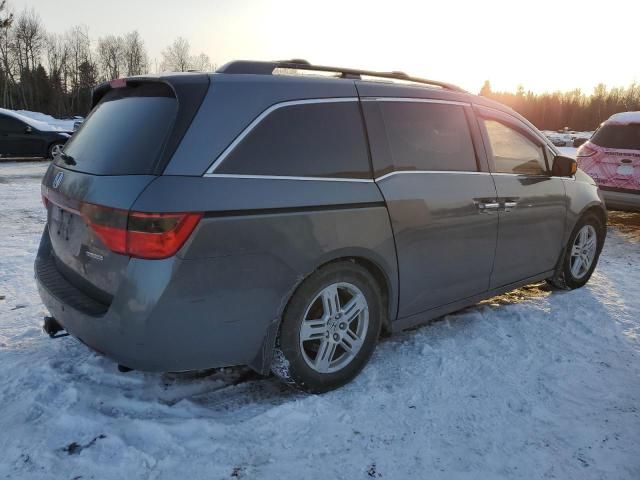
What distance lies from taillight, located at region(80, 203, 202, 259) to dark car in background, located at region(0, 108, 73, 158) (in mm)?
14120

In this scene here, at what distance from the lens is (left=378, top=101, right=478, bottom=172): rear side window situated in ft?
10.5

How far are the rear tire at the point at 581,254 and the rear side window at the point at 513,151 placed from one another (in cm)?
85

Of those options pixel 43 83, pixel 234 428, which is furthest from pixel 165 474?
pixel 43 83

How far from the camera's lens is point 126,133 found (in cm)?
265

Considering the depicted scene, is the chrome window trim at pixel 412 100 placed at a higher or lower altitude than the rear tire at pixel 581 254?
higher

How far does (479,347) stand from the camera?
142 inches

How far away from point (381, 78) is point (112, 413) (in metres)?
2.59

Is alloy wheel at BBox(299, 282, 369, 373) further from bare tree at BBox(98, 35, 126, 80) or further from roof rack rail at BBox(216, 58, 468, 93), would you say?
bare tree at BBox(98, 35, 126, 80)

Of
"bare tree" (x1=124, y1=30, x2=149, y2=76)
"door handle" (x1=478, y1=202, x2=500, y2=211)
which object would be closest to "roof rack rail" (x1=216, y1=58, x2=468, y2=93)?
"door handle" (x1=478, y1=202, x2=500, y2=211)

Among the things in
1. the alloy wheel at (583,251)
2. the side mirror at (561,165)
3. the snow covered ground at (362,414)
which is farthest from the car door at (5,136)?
the alloy wheel at (583,251)

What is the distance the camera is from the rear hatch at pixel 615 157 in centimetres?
761

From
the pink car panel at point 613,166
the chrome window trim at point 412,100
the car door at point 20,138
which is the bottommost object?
the car door at point 20,138

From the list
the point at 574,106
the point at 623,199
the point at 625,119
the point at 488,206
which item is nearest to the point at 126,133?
the point at 488,206

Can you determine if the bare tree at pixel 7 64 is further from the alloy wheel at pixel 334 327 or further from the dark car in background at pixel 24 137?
the alloy wheel at pixel 334 327
